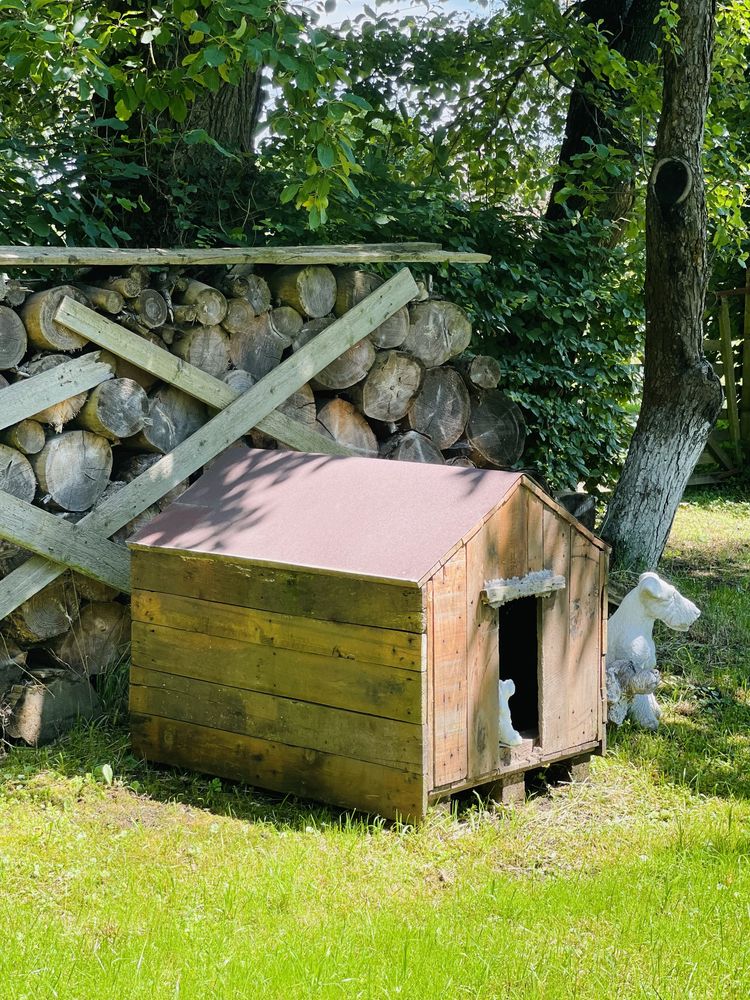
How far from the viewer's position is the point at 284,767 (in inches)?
168

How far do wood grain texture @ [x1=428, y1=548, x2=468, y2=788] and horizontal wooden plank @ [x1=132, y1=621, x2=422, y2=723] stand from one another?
122 mm

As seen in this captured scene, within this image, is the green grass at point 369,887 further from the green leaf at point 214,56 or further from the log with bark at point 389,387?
the green leaf at point 214,56

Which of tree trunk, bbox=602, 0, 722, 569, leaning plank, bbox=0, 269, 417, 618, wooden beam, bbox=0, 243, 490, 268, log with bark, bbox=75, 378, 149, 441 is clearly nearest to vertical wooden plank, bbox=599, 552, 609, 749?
leaning plank, bbox=0, 269, 417, 618

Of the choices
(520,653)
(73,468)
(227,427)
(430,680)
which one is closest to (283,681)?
(430,680)

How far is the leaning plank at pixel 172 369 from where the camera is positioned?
483cm

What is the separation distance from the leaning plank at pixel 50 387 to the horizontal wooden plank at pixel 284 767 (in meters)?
1.36

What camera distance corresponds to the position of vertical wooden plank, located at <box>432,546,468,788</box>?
3.93 meters

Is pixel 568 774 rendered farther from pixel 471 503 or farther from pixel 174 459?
pixel 174 459

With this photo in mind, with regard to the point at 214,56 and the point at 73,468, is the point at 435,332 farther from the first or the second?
the point at 73,468

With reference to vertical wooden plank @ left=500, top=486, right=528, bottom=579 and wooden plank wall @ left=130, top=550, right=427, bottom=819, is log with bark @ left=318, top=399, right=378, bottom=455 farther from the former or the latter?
vertical wooden plank @ left=500, top=486, right=528, bottom=579

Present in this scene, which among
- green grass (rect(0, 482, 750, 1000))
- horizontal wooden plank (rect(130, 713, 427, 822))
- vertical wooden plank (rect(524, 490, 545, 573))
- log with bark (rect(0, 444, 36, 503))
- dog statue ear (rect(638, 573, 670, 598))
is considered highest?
log with bark (rect(0, 444, 36, 503))

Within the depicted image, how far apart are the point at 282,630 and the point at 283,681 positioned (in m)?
0.20

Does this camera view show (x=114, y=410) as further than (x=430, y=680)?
Yes

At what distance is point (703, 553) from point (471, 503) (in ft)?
17.0
